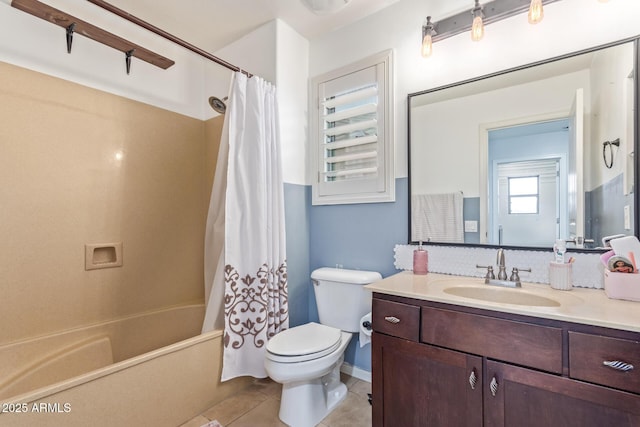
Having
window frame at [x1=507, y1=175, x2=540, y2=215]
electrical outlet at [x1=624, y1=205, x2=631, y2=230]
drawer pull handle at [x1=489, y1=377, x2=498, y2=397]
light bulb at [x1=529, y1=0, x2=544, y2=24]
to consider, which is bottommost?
drawer pull handle at [x1=489, y1=377, x2=498, y2=397]

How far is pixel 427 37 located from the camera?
1.62 meters

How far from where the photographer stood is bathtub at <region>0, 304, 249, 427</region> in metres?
1.17

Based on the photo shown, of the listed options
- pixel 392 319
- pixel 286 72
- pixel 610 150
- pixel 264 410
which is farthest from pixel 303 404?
pixel 286 72

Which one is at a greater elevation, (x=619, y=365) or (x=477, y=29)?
(x=477, y=29)

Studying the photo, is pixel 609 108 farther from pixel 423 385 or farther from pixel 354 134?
pixel 423 385

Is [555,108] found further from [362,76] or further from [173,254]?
[173,254]

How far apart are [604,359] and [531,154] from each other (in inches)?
36.4

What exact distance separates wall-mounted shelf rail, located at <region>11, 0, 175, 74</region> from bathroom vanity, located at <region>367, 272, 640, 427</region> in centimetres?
207

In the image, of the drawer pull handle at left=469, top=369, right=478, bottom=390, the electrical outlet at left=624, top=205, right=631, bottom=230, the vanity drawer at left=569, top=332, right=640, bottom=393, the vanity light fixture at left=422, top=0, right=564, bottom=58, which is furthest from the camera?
the vanity light fixture at left=422, top=0, right=564, bottom=58

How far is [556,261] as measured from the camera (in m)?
1.29

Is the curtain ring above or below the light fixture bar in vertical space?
below

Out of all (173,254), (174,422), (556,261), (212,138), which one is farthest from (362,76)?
(174,422)

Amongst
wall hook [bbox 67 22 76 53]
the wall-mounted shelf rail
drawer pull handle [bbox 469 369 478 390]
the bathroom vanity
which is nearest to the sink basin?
the bathroom vanity

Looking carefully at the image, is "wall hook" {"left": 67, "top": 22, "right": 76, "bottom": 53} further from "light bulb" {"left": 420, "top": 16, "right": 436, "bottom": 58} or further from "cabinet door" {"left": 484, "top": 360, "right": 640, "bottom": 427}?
"cabinet door" {"left": 484, "top": 360, "right": 640, "bottom": 427}
